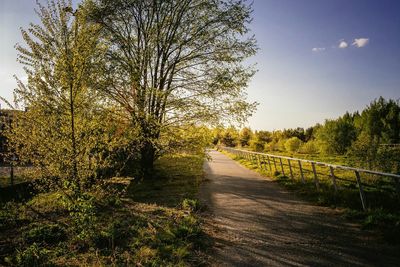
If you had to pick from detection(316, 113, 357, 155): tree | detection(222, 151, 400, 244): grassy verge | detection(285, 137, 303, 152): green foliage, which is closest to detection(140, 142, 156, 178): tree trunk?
detection(222, 151, 400, 244): grassy verge

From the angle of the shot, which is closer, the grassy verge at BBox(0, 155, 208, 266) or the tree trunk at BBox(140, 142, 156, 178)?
the grassy verge at BBox(0, 155, 208, 266)

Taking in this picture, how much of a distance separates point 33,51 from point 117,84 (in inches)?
217

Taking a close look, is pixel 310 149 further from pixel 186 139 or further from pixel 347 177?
pixel 186 139

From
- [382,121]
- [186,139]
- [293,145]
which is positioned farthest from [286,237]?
[382,121]

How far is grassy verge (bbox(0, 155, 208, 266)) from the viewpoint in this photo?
4488mm

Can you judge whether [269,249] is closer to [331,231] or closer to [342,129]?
[331,231]

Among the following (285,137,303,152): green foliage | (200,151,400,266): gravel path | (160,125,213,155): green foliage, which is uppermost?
(160,125,213,155): green foliage

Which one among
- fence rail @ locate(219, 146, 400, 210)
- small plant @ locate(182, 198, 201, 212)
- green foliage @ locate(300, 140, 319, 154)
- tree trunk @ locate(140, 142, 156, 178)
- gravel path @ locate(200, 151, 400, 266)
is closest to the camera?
gravel path @ locate(200, 151, 400, 266)

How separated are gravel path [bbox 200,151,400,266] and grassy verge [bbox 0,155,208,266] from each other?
0.55m

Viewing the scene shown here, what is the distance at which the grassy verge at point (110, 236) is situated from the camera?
449 cm

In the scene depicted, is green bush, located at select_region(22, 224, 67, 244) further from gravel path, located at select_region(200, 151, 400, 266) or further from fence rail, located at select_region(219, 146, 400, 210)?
fence rail, located at select_region(219, 146, 400, 210)

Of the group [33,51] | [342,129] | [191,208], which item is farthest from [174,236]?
[342,129]

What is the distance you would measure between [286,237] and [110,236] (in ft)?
11.0

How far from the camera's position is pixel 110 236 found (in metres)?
5.43
